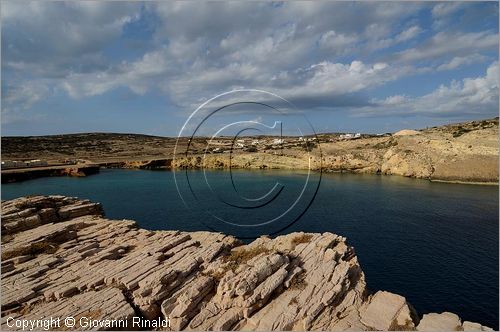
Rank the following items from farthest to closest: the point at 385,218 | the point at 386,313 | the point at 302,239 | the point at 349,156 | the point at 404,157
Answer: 1. the point at 349,156
2. the point at 404,157
3. the point at 385,218
4. the point at 302,239
5. the point at 386,313

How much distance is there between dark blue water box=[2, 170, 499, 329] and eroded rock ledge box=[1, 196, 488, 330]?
8551mm

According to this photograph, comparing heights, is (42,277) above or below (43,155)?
below

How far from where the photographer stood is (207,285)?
22.6 m

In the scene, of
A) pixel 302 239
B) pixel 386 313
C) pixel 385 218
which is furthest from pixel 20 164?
pixel 386 313

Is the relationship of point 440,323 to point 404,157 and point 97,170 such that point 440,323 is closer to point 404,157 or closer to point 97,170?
point 404,157

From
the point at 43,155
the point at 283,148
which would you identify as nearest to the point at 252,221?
the point at 283,148

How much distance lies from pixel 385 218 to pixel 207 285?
38.3 meters

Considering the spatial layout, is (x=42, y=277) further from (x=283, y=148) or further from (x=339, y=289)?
(x=283, y=148)

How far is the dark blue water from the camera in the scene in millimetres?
31125

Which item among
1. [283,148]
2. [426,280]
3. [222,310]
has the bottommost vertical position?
[426,280]

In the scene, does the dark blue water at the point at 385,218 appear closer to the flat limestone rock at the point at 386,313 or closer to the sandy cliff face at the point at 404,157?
the sandy cliff face at the point at 404,157

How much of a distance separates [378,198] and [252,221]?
101 feet

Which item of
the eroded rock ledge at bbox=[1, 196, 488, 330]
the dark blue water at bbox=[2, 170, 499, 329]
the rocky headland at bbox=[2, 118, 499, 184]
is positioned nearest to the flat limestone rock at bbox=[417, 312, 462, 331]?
the eroded rock ledge at bbox=[1, 196, 488, 330]

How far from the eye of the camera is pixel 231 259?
2603 cm
